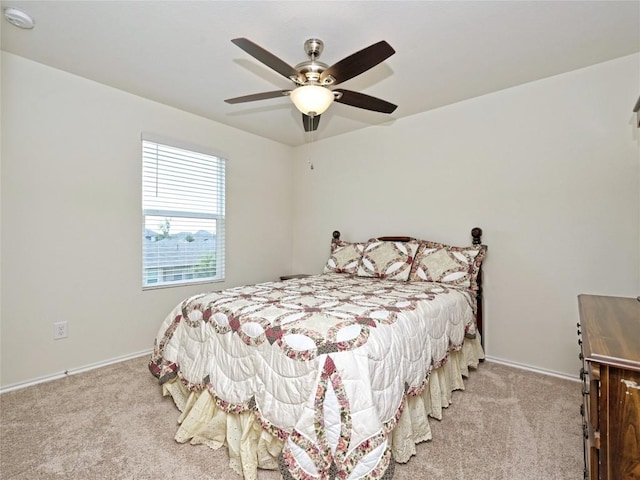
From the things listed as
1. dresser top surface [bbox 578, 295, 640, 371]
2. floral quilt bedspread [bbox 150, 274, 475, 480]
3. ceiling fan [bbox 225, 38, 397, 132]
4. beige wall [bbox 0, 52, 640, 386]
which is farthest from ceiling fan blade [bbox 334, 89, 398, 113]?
dresser top surface [bbox 578, 295, 640, 371]

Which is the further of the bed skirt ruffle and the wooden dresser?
the bed skirt ruffle

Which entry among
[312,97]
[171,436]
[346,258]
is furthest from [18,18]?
[346,258]

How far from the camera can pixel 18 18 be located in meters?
1.89

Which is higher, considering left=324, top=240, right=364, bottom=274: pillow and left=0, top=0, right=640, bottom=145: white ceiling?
left=0, top=0, right=640, bottom=145: white ceiling

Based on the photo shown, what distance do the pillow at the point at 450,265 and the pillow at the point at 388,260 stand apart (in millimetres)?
82

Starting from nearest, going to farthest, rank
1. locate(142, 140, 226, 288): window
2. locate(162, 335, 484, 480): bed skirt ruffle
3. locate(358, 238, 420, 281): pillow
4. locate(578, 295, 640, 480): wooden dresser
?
locate(578, 295, 640, 480): wooden dresser
locate(162, 335, 484, 480): bed skirt ruffle
locate(358, 238, 420, 281): pillow
locate(142, 140, 226, 288): window

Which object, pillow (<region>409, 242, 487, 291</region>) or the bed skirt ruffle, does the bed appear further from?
pillow (<region>409, 242, 487, 291</region>)

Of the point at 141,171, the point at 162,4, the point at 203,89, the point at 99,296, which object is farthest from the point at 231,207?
the point at 162,4

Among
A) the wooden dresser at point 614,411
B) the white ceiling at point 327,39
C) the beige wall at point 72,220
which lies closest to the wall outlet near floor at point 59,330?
the beige wall at point 72,220

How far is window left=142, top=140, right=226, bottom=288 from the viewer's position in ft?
10.0

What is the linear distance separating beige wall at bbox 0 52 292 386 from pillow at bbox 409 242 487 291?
235 cm

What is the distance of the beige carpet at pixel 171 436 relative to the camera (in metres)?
1.49

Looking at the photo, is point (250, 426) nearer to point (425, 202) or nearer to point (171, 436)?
point (171, 436)

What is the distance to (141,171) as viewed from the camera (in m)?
2.97
